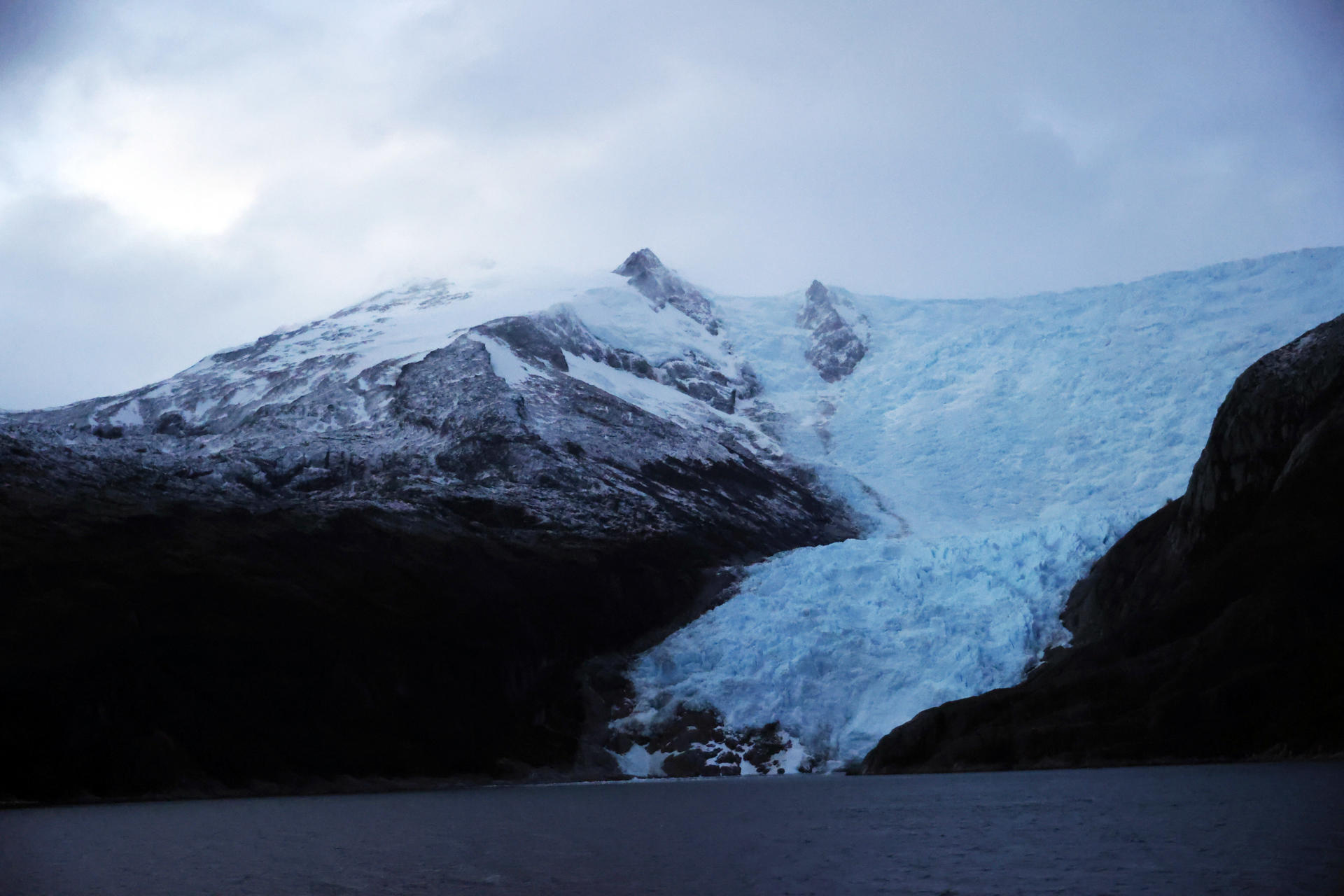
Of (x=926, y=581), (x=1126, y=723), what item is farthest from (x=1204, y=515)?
(x=926, y=581)

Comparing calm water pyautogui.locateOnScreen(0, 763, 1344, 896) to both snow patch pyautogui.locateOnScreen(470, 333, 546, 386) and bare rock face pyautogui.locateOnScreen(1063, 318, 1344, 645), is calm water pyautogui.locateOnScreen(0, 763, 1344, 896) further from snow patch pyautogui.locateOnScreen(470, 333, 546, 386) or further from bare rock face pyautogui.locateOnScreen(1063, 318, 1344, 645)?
snow patch pyautogui.locateOnScreen(470, 333, 546, 386)

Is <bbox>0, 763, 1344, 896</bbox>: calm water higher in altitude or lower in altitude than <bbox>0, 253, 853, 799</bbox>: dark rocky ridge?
lower

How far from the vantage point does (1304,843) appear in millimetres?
A: 33531

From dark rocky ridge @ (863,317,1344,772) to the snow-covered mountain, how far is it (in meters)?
10.4

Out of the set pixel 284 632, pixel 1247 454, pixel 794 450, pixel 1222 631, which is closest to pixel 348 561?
pixel 284 632

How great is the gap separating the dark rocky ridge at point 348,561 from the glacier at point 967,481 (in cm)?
1052

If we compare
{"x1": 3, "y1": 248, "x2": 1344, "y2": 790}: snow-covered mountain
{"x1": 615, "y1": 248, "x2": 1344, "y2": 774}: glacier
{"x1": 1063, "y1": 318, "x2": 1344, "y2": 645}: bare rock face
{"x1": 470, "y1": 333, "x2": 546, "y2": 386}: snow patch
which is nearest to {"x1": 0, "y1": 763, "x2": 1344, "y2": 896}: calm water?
{"x1": 1063, "y1": 318, "x2": 1344, "y2": 645}: bare rock face

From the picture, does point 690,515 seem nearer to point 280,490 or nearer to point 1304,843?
point 280,490

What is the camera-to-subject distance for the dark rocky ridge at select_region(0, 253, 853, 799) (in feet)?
274

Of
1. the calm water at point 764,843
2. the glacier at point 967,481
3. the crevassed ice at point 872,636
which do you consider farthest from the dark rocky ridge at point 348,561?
the calm water at point 764,843

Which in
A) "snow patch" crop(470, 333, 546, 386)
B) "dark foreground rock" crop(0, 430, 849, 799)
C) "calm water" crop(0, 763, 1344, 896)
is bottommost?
"calm water" crop(0, 763, 1344, 896)

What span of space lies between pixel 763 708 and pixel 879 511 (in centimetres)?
5217

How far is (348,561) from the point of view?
107m

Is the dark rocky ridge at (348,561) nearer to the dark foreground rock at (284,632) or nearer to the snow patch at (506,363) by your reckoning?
the dark foreground rock at (284,632)
